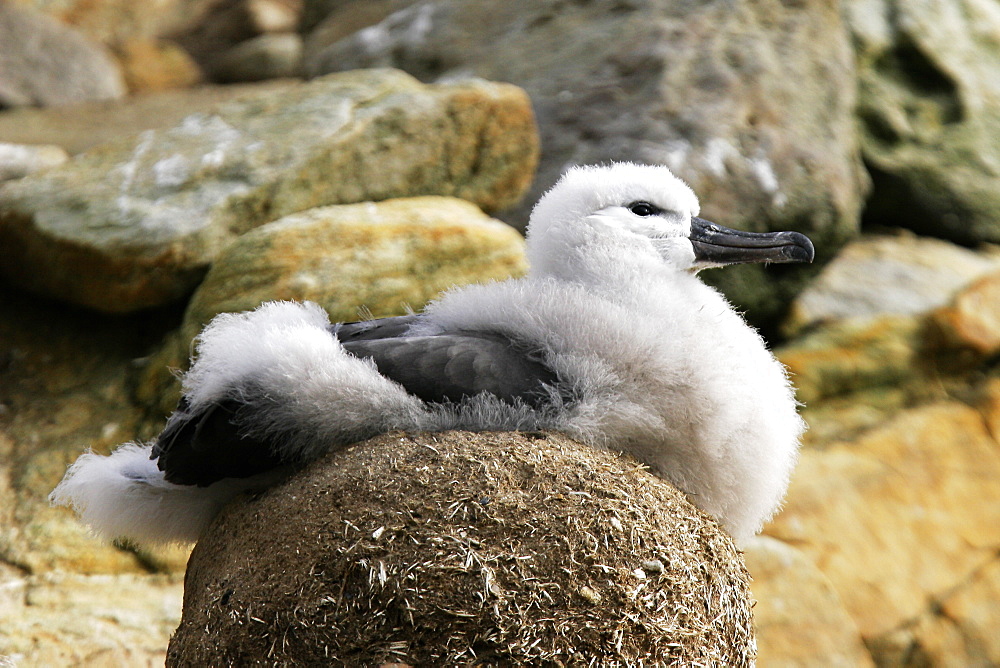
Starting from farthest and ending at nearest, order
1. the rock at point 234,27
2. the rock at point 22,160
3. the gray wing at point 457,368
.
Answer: the rock at point 234,27 → the rock at point 22,160 → the gray wing at point 457,368

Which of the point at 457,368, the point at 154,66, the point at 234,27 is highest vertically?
the point at 457,368

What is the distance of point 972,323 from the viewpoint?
4875 millimetres

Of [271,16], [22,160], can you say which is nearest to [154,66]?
[271,16]

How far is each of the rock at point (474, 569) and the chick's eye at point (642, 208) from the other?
764 mm

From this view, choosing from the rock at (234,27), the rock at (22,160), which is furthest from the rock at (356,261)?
the rock at (234,27)

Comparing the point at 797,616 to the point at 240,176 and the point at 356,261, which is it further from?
the point at 240,176

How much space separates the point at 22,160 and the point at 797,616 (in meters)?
4.21

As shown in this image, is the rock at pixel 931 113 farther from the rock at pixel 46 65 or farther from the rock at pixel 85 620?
the rock at pixel 46 65

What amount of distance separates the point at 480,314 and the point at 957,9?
202 inches

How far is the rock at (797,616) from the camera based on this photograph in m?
4.13

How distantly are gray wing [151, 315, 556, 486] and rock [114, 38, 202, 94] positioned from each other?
9113 millimetres

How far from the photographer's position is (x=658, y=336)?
2.37 metres

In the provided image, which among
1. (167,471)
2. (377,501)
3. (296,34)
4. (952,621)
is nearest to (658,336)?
(377,501)

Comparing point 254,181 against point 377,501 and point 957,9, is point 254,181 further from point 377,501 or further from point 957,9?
point 957,9
